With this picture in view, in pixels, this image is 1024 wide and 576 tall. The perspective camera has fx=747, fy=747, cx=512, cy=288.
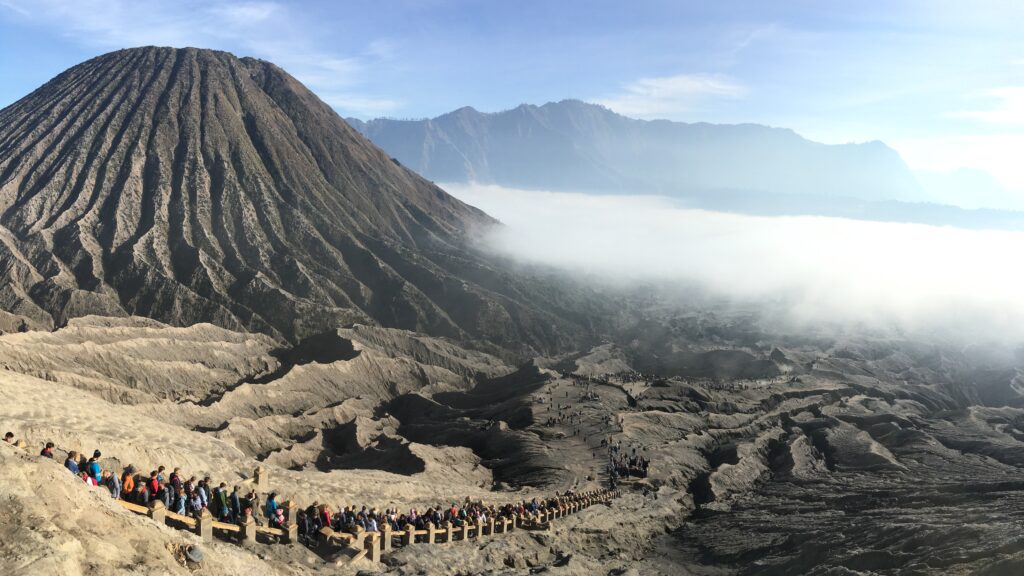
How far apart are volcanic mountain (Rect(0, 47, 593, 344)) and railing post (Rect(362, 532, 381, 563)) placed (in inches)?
4006

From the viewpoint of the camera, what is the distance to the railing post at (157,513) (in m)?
17.2

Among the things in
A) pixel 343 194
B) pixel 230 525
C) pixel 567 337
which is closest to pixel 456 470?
pixel 230 525

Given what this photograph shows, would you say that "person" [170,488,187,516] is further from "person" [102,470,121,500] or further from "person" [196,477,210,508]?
"person" [102,470,121,500]

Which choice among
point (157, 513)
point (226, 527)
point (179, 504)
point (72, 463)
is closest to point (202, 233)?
point (179, 504)

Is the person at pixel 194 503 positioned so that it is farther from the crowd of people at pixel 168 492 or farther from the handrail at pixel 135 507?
the handrail at pixel 135 507

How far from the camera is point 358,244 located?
556 ft

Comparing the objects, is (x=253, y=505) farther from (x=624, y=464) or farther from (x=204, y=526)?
(x=624, y=464)

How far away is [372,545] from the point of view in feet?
74.4

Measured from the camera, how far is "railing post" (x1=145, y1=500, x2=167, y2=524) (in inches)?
679

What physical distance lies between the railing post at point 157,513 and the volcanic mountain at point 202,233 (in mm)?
103550

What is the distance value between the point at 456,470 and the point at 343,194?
14371 centimetres

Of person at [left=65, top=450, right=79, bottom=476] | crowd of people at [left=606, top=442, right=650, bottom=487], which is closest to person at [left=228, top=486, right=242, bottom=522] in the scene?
person at [left=65, top=450, right=79, bottom=476]

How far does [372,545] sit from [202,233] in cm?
14142

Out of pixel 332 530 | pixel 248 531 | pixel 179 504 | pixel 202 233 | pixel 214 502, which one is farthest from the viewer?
pixel 202 233
